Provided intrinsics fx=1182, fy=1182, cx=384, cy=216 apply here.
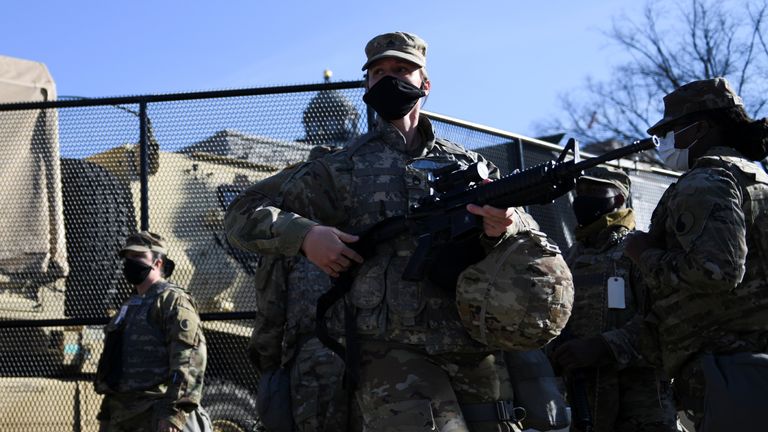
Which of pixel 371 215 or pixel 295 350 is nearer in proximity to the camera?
pixel 371 215

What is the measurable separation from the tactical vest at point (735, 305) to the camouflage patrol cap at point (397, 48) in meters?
1.32

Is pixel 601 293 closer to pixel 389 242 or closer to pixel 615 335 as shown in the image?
pixel 615 335

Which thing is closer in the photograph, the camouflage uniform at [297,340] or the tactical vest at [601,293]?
the camouflage uniform at [297,340]

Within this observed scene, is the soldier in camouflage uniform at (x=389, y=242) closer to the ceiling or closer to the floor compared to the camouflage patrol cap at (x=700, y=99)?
closer to the floor

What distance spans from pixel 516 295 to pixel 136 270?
4663 mm

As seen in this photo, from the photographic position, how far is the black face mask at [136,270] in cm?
838

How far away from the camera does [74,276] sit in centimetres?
888

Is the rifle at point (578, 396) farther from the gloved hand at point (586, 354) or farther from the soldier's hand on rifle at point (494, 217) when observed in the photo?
the soldier's hand on rifle at point (494, 217)

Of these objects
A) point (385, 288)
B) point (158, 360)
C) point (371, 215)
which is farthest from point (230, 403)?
point (385, 288)

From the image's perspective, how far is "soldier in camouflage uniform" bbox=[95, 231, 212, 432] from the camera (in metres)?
7.86

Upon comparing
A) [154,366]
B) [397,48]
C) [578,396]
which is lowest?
[578,396]

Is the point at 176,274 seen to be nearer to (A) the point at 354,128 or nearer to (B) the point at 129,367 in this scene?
(B) the point at 129,367

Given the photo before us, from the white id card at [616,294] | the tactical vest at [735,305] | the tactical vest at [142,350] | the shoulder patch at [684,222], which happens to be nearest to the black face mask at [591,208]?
the white id card at [616,294]

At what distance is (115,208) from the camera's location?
356 inches
